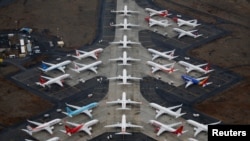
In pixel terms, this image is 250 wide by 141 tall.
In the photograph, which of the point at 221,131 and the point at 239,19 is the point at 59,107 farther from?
the point at 239,19

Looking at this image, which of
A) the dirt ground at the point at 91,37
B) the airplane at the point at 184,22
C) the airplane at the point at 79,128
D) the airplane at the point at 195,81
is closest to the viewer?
the airplane at the point at 79,128

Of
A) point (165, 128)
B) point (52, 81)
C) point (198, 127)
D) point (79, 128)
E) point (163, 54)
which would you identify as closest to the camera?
point (79, 128)

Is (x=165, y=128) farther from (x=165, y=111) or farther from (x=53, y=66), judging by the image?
(x=53, y=66)

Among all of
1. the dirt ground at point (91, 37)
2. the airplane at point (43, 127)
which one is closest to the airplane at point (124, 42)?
the dirt ground at point (91, 37)

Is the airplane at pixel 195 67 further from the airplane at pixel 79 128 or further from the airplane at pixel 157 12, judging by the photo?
the airplane at pixel 79 128

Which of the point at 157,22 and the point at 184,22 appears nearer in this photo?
the point at 184,22

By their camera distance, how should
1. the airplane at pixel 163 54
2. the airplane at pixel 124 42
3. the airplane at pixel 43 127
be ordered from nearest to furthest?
the airplane at pixel 43 127 < the airplane at pixel 163 54 < the airplane at pixel 124 42

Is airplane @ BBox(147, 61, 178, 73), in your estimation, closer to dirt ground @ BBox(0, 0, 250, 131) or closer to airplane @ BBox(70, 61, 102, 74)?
dirt ground @ BBox(0, 0, 250, 131)

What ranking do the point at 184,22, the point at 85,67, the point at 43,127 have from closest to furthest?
the point at 43,127 < the point at 85,67 < the point at 184,22

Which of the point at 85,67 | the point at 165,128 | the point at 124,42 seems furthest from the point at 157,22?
the point at 165,128
